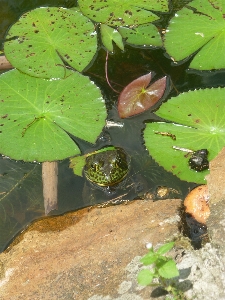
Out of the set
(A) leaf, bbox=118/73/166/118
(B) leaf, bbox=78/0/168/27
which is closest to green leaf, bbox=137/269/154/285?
(A) leaf, bbox=118/73/166/118

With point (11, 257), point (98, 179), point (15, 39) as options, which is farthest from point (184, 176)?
point (15, 39)

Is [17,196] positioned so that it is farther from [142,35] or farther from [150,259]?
[142,35]

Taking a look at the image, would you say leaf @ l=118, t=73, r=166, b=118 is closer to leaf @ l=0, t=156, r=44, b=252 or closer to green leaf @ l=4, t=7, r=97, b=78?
green leaf @ l=4, t=7, r=97, b=78

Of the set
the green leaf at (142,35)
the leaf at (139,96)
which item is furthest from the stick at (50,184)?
the green leaf at (142,35)

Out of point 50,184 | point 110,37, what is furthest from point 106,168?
point 110,37

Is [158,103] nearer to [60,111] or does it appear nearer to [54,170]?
[60,111]

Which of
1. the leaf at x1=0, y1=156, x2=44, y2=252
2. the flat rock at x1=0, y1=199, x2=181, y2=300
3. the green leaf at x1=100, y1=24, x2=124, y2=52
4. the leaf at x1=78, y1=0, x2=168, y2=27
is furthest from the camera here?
the leaf at x1=78, y1=0, x2=168, y2=27

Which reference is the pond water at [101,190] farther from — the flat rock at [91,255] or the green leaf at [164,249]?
the green leaf at [164,249]
